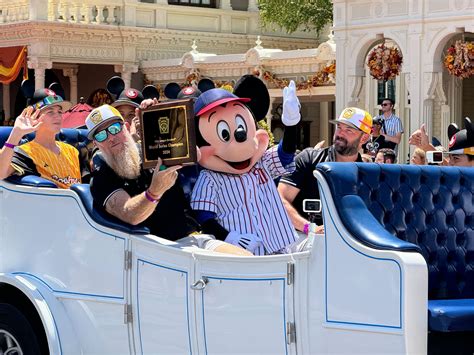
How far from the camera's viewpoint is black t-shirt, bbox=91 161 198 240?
5.63 m

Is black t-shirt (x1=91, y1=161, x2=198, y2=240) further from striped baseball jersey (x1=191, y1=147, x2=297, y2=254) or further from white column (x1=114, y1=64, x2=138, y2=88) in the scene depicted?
white column (x1=114, y1=64, x2=138, y2=88)

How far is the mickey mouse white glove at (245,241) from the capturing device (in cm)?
550

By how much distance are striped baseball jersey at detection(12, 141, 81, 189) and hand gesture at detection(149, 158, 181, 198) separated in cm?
142

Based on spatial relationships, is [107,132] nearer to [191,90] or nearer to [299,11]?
[191,90]

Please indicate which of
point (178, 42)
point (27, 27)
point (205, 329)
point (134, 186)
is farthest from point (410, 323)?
point (178, 42)

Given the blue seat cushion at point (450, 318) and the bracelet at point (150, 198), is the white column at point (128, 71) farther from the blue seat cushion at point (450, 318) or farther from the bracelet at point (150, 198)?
the blue seat cushion at point (450, 318)

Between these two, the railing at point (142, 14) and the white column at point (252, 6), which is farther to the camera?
the white column at point (252, 6)

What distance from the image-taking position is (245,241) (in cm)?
551

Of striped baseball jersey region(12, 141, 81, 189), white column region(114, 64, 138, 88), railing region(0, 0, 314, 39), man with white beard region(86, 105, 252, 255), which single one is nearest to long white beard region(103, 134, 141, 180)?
man with white beard region(86, 105, 252, 255)

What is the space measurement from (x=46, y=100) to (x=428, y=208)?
9.97ft

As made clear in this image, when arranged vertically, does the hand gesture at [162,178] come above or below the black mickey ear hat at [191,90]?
below

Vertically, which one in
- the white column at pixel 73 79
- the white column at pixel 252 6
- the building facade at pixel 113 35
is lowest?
the white column at pixel 73 79

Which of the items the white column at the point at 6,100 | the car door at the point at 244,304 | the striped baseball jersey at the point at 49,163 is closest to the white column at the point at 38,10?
the white column at the point at 6,100

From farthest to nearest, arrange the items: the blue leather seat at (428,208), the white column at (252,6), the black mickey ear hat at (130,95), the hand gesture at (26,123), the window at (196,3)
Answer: the white column at (252,6)
the window at (196,3)
the black mickey ear hat at (130,95)
the hand gesture at (26,123)
the blue leather seat at (428,208)
